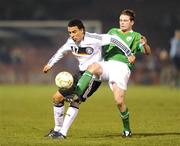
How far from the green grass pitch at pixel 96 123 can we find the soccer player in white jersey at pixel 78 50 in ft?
1.41

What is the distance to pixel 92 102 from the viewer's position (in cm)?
2209

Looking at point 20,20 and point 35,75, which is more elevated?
point 20,20

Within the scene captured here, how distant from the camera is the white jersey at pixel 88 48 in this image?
11523 mm

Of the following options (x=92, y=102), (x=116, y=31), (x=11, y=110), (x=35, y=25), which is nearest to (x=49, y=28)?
(x=35, y=25)

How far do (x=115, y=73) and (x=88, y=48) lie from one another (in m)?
0.57

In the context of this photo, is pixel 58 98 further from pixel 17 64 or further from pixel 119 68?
pixel 17 64

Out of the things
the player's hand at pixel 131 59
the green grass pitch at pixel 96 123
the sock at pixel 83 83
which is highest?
the player's hand at pixel 131 59

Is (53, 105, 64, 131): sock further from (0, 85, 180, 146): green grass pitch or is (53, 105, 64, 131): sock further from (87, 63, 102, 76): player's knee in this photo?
(87, 63, 102, 76): player's knee

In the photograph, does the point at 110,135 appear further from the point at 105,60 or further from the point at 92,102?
the point at 92,102

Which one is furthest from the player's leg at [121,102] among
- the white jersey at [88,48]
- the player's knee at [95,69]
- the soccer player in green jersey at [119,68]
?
the white jersey at [88,48]

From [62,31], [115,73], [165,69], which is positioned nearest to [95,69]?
[115,73]

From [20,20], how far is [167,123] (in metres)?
29.5

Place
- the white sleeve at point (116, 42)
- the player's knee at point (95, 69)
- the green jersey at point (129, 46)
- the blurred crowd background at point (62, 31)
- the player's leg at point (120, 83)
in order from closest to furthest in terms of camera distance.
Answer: the player's knee at point (95, 69) < the player's leg at point (120, 83) < the white sleeve at point (116, 42) < the green jersey at point (129, 46) < the blurred crowd background at point (62, 31)

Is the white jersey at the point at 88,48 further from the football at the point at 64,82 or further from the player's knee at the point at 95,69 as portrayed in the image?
the football at the point at 64,82
